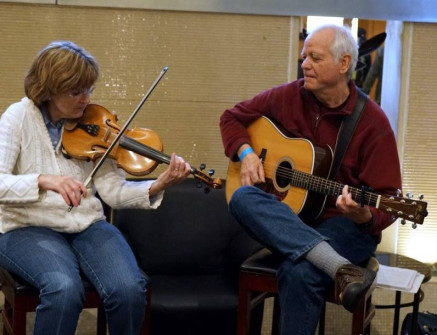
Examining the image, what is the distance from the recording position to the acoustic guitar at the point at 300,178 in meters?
2.77

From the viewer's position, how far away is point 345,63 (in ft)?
10.3

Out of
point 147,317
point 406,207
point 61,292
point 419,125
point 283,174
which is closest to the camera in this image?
point 61,292

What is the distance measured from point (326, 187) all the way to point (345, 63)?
0.52 m

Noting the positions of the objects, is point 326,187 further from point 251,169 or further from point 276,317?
point 276,317

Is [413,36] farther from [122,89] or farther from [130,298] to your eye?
[130,298]

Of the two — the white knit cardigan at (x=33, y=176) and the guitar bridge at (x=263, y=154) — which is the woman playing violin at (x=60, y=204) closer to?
the white knit cardigan at (x=33, y=176)

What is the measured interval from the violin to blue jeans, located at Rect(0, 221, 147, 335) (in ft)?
0.91

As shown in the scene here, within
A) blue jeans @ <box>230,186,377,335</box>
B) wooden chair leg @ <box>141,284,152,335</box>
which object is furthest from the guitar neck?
wooden chair leg @ <box>141,284,152,335</box>

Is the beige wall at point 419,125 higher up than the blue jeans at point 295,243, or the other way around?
the beige wall at point 419,125

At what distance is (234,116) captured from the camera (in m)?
3.34

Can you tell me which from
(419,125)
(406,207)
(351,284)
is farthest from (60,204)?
(419,125)

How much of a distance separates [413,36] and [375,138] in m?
1.11

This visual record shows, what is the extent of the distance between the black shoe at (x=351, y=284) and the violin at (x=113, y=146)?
0.53 meters

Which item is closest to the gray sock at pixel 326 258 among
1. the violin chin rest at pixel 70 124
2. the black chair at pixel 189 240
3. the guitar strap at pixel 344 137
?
the guitar strap at pixel 344 137
